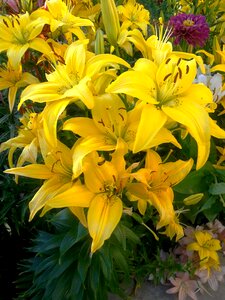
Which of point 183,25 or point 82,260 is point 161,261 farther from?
point 183,25

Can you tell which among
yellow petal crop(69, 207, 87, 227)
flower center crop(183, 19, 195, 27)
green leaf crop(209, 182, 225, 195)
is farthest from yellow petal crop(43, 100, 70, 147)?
flower center crop(183, 19, 195, 27)

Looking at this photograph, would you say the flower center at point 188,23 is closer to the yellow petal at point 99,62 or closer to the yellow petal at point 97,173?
the yellow petal at point 99,62

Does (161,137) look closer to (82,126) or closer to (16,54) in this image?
(82,126)

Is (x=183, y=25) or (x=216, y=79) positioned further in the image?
(x=183, y=25)

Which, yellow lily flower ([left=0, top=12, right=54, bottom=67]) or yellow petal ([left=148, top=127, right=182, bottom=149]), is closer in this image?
yellow petal ([left=148, top=127, right=182, bottom=149])

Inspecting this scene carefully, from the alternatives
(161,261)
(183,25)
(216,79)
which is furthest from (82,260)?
(183,25)

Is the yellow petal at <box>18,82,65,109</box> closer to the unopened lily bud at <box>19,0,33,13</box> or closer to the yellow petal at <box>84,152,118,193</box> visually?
the yellow petal at <box>84,152,118,193</box>
